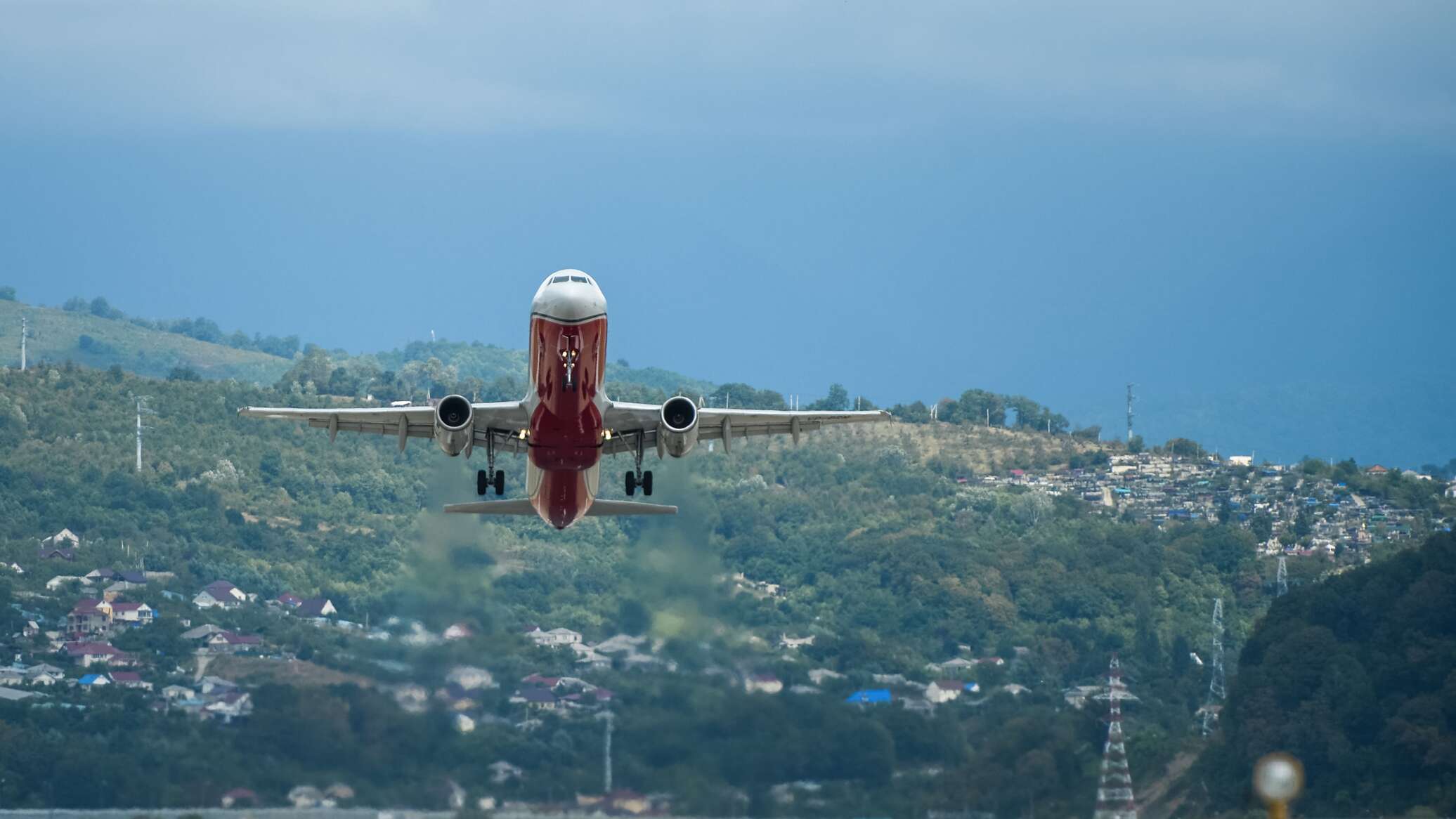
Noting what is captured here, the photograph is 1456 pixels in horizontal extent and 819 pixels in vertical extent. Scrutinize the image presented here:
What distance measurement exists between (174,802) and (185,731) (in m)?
3.90

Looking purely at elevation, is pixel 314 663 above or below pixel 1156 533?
below

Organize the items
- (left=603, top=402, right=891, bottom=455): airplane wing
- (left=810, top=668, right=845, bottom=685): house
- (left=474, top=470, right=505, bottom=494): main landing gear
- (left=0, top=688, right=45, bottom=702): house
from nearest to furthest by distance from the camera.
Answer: (left=603, top=402, right=891, bottom=455): airplane wing → (left=474, top=470, right=505, bottom=494): main landing gear → (left=810, top=668, right=845, bottom=685): house → (left=0, top=688, right=45, bottom=702): house

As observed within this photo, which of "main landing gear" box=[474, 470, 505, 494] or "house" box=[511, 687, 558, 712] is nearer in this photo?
"main landing gear" box=[474, 470, 505, 494]

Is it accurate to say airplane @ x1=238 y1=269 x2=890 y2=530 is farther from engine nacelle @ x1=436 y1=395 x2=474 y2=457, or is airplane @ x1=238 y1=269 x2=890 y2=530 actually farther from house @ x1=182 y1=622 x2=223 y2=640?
house @ x1=182 y1=622 x2=223 y2=640

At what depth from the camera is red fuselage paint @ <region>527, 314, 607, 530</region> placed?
45.9 meters

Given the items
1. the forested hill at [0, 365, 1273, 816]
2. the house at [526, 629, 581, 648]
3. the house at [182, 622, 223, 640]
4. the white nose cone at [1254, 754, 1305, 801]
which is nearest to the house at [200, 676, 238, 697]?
the forested hill at [0, 365, 1273, 816]

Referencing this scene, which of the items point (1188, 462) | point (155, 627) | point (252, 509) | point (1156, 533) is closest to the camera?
point (155, 627)

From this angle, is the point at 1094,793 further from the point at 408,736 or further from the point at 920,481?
the point at 920,481

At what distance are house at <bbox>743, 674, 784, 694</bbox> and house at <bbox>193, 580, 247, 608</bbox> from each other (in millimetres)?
31750

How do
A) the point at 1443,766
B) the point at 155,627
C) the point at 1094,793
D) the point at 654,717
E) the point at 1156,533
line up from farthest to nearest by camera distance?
the point at 1156,533 < the point at 155,627 < the point at 1443,766 < the point at 654,717 < the point at 1094,793

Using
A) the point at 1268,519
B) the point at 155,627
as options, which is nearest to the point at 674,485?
the point at 155,627

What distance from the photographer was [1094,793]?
173 ft

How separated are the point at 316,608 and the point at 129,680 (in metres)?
9.85

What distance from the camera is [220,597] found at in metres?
87.4
